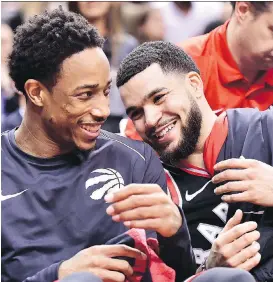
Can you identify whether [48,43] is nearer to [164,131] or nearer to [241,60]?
[164,131]

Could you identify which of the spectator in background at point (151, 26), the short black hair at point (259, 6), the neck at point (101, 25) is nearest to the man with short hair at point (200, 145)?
the short black hair at point (259, 6)

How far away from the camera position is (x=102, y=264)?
1.16m

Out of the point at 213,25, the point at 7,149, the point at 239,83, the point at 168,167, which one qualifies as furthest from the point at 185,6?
the point at 7,149

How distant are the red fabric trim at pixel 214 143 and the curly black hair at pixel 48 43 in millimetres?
301

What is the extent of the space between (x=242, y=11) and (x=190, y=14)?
40 cm

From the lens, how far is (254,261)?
125 cm

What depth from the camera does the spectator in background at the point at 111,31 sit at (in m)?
1.89

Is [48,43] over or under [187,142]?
over

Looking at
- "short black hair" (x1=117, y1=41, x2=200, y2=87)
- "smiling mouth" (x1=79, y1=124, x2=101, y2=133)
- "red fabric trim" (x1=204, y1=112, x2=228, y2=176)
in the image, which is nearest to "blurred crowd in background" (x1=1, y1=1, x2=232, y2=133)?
"short black hair" (x1=117, y1=41, x2=200, y2=87)

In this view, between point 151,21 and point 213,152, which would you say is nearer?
point 213,152

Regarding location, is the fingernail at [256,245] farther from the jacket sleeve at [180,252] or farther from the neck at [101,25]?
the neck at [101,25]

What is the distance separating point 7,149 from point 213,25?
42.2 inches

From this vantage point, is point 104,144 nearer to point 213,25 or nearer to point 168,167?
point 168,167

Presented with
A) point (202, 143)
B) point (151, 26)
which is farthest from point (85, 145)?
point (151, 26)
